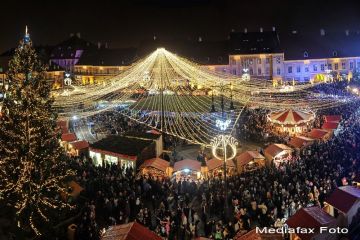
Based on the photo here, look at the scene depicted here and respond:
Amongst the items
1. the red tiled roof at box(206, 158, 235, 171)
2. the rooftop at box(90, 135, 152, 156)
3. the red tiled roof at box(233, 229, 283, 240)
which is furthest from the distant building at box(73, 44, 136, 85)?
the red tiled roof at box(233, 229, 283, 240)

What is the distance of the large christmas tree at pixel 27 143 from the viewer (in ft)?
41.4

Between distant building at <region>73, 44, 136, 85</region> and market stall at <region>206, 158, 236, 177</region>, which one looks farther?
distant building at <region>73, 44, 136, 85</region>

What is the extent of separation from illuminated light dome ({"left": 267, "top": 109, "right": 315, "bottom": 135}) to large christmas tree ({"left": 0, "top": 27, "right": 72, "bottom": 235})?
17.2 metres

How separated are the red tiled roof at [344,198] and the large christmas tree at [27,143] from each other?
8.77 metres

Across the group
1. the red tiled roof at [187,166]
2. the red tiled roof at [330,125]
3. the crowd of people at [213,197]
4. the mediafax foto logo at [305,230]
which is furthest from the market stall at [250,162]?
the mediafax foto logo at [305,230]

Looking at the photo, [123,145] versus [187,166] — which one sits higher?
[123,145]

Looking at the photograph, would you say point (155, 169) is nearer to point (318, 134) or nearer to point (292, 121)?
point (318, 134)

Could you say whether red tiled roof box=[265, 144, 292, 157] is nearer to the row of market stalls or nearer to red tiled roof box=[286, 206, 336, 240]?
the row of market stalls

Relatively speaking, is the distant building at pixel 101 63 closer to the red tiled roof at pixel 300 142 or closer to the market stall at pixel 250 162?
the red tiled roof at pixel 300 142

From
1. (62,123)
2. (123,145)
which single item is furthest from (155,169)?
(62,123)

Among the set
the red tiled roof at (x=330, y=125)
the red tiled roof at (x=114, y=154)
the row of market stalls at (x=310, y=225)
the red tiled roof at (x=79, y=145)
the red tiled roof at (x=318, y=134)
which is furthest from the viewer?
the red tiled roof at (x=330, y=125)

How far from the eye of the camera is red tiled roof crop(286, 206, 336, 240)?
34.2 ft

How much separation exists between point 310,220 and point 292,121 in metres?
16.3

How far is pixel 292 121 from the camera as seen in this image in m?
26.3
